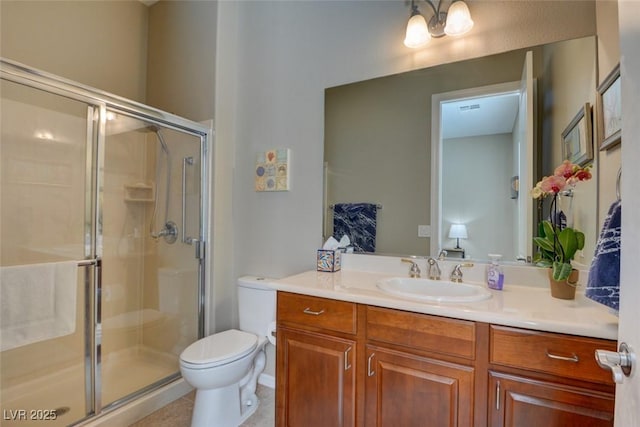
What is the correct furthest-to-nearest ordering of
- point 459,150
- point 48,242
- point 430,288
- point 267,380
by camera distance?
point 267,380 → point 48,242 → point 459,150 → point 430,288

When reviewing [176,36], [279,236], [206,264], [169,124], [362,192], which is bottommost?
[206,264]

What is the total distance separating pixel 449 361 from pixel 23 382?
239 centimetres

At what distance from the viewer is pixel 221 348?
5.52ft

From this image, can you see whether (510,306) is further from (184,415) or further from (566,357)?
(184,415)

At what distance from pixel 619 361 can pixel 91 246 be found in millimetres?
2247

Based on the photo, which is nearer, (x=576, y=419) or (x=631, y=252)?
(x=631, y=252)

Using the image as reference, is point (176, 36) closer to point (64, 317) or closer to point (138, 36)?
point (138, 36)

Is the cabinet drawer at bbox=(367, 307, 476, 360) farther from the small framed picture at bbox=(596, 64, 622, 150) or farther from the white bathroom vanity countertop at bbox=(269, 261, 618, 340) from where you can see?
the small framed picture at bbox=(596, 64, 622, 150)

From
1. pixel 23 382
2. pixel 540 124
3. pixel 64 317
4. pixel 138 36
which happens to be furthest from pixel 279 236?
pixel 138 36

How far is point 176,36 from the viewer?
8.05 ft

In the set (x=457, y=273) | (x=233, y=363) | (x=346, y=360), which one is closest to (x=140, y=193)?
(x=233, y=363)

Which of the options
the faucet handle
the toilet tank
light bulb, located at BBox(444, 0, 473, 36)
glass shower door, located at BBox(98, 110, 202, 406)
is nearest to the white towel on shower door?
glass shower door, located at BBox(98, 110, 202, 406)

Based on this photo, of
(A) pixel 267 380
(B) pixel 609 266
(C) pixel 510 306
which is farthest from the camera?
(A) pixel 267 380

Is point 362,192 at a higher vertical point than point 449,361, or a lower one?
higher
